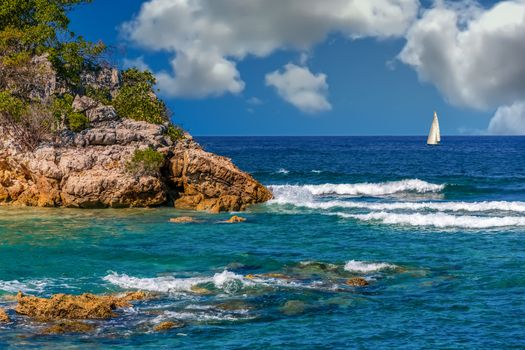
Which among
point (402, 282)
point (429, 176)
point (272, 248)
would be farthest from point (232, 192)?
point (429, 176)

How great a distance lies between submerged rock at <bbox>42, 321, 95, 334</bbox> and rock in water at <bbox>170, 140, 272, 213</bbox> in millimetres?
25235

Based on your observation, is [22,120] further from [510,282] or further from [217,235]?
[510,282]

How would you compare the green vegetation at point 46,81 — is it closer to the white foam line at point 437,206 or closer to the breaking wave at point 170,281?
the white foam line at point 437,206

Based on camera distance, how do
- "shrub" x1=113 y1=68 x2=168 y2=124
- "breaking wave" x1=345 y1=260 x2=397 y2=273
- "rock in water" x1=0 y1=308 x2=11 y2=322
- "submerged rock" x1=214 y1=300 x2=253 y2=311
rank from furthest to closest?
"shrub" x1=113 y1=68 x2=168 y2=124 < "breaking wave" x1=345 y1=260 x2=397 y2=273 < "submerged rock" x1=214 y1=300 x2=253 y2=311 < "rock in water" x1=0 y1=308 x2=11 y2=322

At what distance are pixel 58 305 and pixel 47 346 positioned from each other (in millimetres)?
2870

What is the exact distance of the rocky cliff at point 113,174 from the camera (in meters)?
44.1

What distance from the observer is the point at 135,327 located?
19.3 m

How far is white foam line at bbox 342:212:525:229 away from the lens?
124 feet

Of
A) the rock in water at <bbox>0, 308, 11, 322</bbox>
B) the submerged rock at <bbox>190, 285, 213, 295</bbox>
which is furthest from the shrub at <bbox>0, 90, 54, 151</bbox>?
the rock in water at <bbox>0, 308, 11, 322</bbox>

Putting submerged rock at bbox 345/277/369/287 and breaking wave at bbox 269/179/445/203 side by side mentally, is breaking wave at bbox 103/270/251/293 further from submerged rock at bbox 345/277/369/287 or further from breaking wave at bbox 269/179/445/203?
breaking wave at bbox 269/179/445/203

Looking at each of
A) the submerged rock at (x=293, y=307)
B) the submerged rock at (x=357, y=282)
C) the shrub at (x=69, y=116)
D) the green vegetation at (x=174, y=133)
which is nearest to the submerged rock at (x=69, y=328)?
the submerged rock at (x=293, y=307)

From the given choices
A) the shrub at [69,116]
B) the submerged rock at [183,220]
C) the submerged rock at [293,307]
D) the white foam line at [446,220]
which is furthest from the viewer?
the shrub at [69,116]

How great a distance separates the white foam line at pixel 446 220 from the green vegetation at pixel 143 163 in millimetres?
13888

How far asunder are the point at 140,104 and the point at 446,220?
27.6 m
